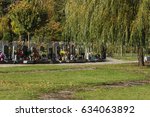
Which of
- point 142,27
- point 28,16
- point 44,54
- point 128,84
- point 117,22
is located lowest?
point 128,84

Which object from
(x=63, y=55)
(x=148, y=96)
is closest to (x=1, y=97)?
(x=148, y=96)

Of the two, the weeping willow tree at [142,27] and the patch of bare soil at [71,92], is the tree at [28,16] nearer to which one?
the weeping willow tree at [142,27]

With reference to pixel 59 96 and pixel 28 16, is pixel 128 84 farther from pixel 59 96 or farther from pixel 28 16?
pixel 28 16

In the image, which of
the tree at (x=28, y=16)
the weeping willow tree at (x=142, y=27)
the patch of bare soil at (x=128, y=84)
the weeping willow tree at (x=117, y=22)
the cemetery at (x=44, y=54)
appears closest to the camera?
the patch of bare soil at (x=128, y=84)

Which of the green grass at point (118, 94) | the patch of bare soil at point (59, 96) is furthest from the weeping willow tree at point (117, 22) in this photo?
the patch of bare soil at point (59, 96)

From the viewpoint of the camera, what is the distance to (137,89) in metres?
17.5

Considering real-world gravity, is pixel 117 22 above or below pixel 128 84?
above

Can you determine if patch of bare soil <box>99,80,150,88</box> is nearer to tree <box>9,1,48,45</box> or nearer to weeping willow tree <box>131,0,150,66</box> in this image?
weeping willow tree <box>131,0,150,66</box>

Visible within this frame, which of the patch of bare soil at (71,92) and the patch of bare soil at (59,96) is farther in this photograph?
the patch of bare soil at (71,92)

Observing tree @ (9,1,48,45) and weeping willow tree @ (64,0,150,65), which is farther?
tree @ (9,1,48,45)

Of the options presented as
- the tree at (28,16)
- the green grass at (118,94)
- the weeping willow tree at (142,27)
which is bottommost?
the green grass at (118,94)

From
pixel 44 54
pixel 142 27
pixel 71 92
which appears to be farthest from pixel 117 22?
pixel 44 54

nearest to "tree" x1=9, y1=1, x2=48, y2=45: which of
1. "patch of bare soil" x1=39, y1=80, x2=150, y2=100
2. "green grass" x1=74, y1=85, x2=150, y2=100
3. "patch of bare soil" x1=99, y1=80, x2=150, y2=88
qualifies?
"patch of bare soil" x1=99, y1=80, x2=150, y2=88

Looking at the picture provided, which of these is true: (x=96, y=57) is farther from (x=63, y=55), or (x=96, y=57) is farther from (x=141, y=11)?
(x=141, y=11)
